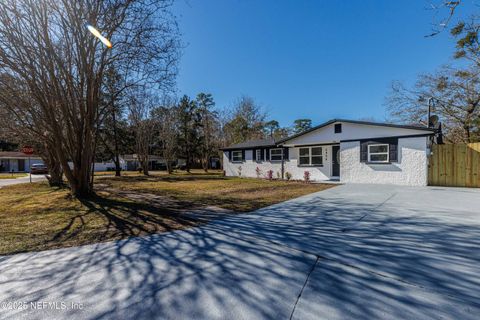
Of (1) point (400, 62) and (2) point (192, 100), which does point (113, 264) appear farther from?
(2) point (192, 100)

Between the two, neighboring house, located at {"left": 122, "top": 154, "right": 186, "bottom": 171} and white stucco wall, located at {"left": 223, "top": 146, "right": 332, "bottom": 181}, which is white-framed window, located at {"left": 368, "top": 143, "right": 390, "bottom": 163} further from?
neighboring house, located at {"left": 122, "top": 154, "right": 186, "bottom": 171}

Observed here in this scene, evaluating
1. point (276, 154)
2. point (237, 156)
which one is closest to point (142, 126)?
point (237, 156)

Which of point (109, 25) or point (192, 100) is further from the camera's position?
point (192, 100)

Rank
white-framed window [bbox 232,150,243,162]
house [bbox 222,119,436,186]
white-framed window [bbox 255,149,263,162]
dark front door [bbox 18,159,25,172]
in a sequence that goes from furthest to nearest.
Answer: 1. dark front door [bbox 18,159,25,172]
2. white-framed window [bbox 232,150,243,162]
3. white-framed window [bbox 255,149,263,162]
4. house [bbox 222,119,436,186]

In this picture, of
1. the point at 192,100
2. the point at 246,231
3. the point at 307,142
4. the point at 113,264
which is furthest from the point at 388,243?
the point at 192,100

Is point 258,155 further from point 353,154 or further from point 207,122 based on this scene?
point 207,122

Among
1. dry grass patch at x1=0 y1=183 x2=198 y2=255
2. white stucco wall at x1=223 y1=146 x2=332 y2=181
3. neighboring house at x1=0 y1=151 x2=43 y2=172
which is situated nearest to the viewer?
dry grass patch at x1=0 y1=183 x2=198 y2=255

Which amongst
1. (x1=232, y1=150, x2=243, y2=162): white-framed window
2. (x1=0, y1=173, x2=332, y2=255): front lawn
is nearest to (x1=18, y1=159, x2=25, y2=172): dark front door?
(x1=232, y1=150, x2=243, y2=162): white-framed window

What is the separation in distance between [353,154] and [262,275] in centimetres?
1140

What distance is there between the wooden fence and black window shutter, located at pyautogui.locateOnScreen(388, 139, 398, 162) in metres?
1.49

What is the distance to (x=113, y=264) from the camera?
2.84m

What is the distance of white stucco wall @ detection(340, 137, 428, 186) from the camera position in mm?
9945

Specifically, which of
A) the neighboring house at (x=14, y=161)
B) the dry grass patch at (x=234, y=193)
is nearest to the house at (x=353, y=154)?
the dry grass patch at (x=234, y=193)

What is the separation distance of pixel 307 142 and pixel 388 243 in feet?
36.2
